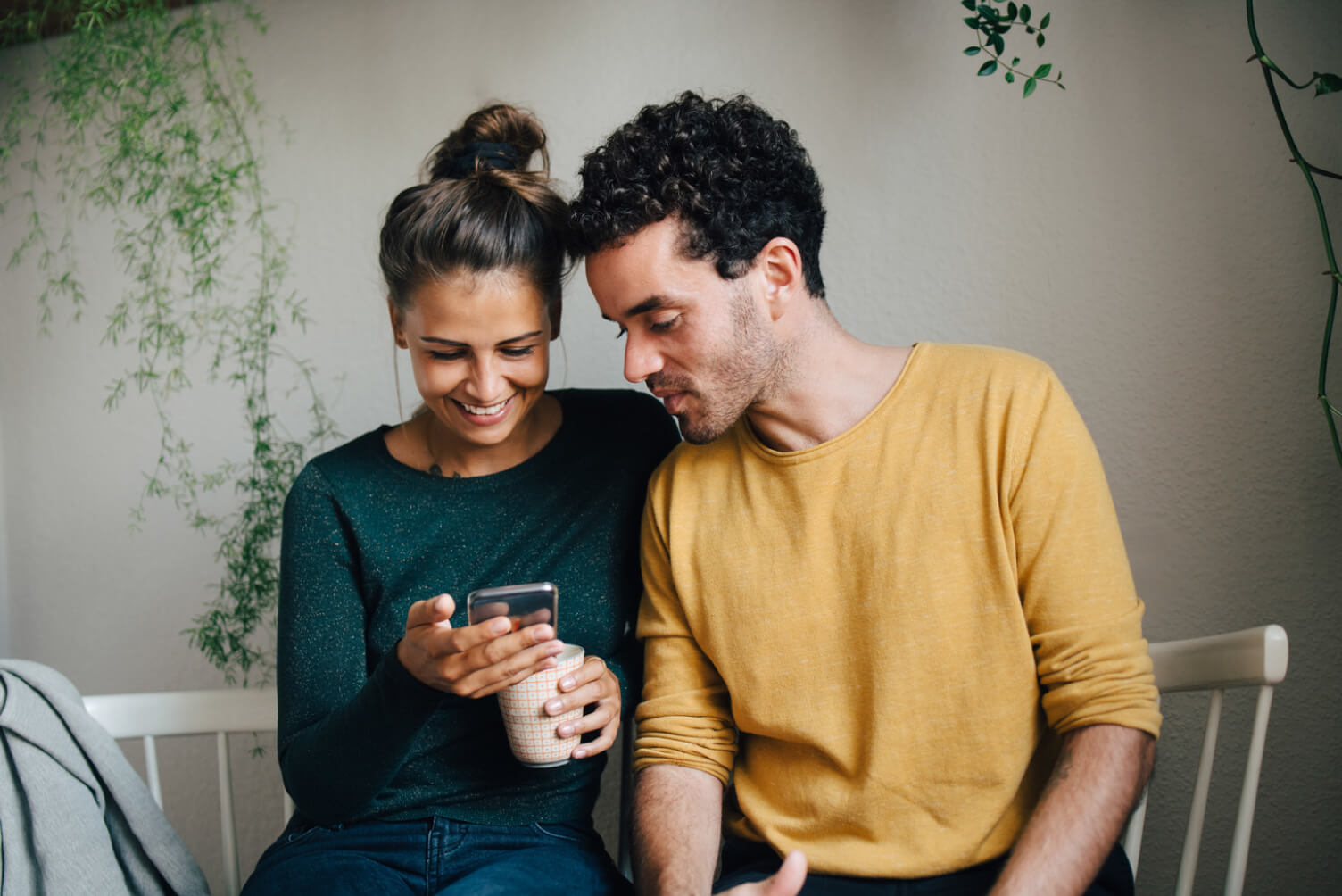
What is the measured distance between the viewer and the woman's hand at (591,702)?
1.08 metres

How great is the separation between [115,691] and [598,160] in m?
1.72

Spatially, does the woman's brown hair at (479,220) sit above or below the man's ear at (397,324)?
above

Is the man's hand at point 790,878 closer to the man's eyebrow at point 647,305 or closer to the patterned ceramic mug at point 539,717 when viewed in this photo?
the patterned ceramic mug at point 539,717

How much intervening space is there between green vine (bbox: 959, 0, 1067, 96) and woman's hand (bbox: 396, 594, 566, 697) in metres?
0.89

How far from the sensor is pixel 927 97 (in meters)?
1.48

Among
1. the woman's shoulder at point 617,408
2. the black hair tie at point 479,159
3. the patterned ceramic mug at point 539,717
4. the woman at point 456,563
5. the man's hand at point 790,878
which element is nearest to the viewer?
the man's hand at point 790,878

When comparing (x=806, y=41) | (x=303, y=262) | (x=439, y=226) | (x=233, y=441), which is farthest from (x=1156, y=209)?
(x=233, y=441)

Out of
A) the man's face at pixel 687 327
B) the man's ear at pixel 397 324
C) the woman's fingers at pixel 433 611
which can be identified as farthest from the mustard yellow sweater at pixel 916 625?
the man's ear at pixel 397 324

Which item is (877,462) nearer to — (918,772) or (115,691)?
(918,772)

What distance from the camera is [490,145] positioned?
1.33m

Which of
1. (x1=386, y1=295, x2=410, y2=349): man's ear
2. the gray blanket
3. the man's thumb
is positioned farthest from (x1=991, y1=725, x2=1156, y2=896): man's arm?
the gray blanket

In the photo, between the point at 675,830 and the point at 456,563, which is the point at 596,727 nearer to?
the point at 675,830

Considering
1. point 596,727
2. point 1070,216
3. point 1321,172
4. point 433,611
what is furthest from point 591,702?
point 1321,172

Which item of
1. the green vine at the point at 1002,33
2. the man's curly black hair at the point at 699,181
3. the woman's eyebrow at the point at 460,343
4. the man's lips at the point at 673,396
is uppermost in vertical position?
the green vine at the point at 1002,33
